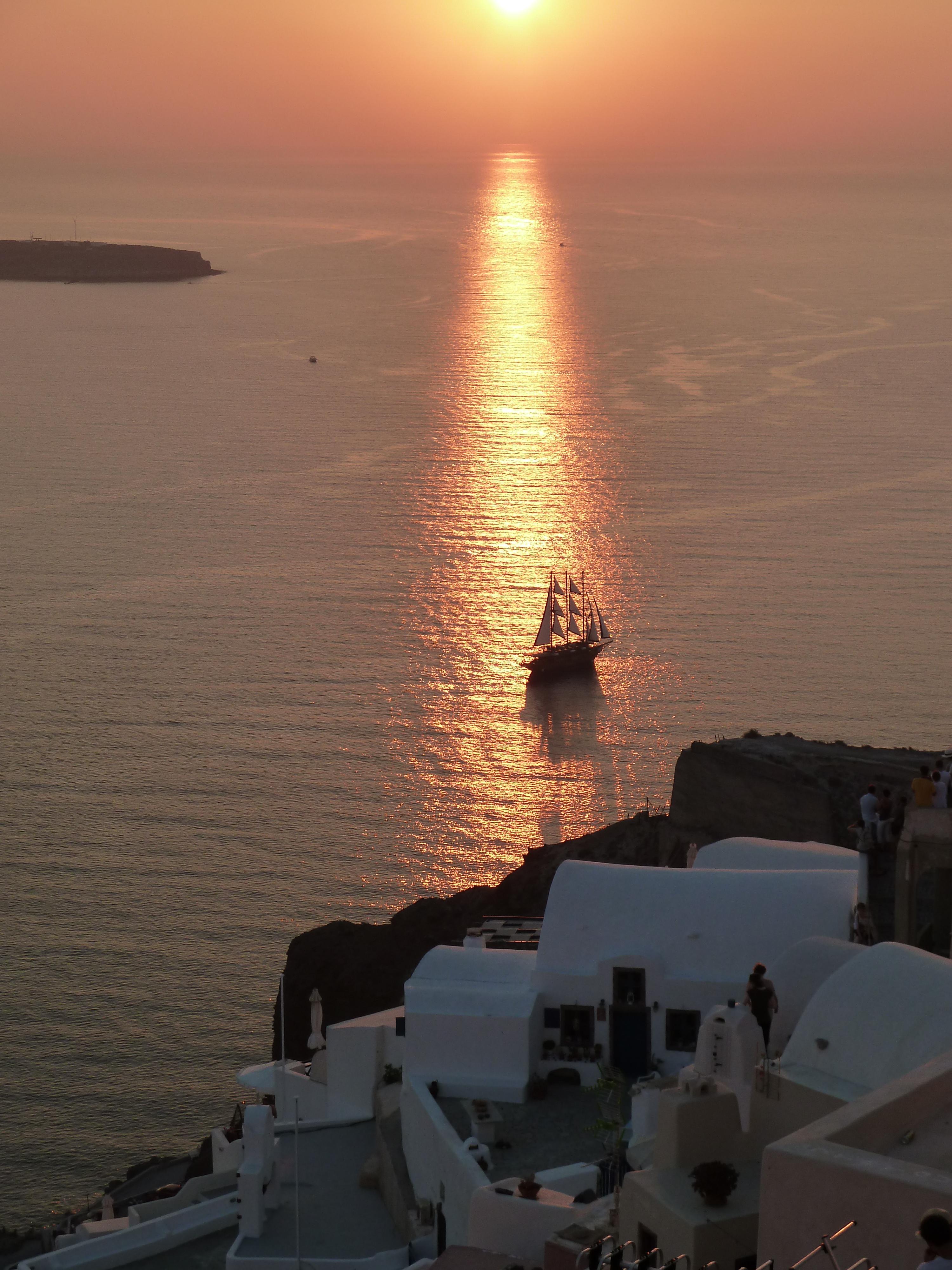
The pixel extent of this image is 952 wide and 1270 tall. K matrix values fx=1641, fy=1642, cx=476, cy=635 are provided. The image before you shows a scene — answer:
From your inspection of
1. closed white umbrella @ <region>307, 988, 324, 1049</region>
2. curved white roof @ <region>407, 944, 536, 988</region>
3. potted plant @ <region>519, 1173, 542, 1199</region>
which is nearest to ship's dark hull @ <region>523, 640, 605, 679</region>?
closed white umbrella @ <region>307, 988, 324, 1049</region>

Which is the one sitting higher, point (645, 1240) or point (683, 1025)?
point (645, 1240)

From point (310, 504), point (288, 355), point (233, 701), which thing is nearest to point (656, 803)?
point (233, 701)

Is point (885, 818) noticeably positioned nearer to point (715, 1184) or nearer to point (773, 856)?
point (773, 856)

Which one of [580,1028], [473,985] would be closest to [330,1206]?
[473,985]

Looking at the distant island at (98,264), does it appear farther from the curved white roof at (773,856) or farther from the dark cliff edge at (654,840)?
the curved white roof at (773,856)

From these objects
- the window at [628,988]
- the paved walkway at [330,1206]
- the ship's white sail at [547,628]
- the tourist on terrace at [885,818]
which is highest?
the ship's white sail at [547,628]

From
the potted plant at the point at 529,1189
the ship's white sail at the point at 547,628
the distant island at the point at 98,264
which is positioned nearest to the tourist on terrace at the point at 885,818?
the potted plant at the point at 529,1189
